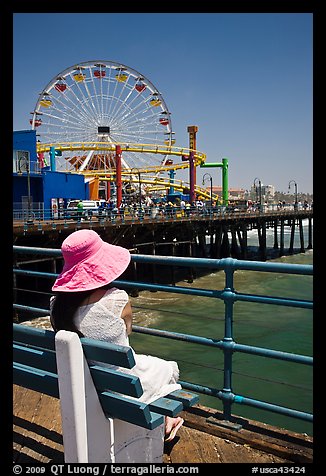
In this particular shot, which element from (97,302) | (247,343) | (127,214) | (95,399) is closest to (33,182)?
(127,214)

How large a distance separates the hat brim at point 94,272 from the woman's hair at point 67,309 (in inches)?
1.3

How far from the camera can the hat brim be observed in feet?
6.27

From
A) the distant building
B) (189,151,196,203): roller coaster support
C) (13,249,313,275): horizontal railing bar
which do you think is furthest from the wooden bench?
(189,151,196,203): roller coaster support

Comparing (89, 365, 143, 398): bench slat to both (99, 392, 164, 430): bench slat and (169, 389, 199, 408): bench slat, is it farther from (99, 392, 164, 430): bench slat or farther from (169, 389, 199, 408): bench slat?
(169, 389, 199, 408): bench slat

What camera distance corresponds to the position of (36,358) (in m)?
1.95

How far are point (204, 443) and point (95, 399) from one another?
3.03 ft

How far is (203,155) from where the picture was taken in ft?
130

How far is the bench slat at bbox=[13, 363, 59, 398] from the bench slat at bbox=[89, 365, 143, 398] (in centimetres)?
28

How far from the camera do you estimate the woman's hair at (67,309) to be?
6.20 feet

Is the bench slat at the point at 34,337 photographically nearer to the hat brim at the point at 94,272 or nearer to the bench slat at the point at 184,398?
the hat brim at the point at 94,272

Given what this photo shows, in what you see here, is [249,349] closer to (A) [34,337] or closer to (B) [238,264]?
(B) [238,264]

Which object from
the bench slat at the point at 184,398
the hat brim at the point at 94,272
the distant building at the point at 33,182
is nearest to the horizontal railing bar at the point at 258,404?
the bench slat at the point at 184,398
